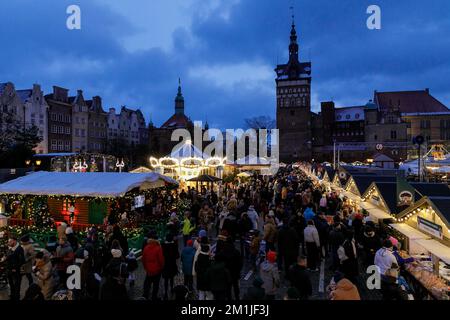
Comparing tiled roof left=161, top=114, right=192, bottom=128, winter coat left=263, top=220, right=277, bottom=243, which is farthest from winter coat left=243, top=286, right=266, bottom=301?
tiled roof left=161, top=114, right=192, bottom=128

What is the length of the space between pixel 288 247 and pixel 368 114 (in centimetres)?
7072

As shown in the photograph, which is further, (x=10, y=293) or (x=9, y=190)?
(x=9, y=190)

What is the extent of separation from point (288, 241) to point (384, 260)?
7.69 feet

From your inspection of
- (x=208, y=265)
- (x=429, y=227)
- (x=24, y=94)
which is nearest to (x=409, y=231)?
(x=429, y=227)

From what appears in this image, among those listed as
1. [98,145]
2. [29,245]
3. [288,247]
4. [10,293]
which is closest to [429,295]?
[288,247]

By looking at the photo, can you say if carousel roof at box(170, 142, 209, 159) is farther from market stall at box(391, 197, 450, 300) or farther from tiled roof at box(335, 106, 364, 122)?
tiled roof at box(335, 106, 364, 122)

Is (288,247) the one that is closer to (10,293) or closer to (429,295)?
(429,295)

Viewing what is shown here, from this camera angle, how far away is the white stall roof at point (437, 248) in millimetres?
6609

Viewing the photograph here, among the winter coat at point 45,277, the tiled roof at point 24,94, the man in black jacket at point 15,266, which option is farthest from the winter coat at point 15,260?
the tiled roof at point 24,94

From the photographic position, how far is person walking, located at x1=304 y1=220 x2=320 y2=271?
29.3 ft

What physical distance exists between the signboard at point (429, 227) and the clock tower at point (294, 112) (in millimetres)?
65942

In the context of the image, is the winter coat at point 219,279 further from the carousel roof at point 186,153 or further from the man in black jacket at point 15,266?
the carousel roof at point 186,153

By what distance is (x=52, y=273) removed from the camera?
660 cm

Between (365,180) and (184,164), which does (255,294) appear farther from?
(184,164)
